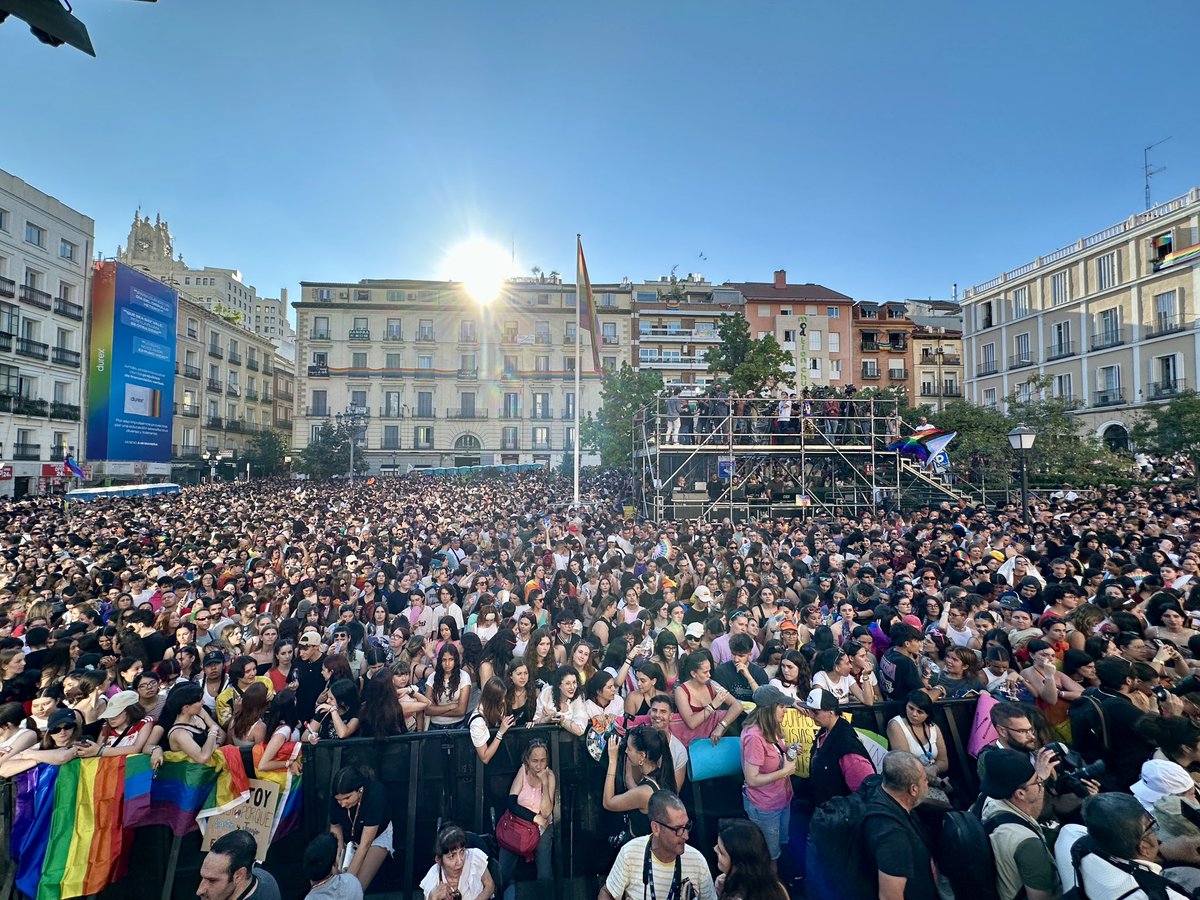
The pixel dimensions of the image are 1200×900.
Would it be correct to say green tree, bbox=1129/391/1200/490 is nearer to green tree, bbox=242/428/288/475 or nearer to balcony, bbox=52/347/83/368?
balcony, bbox=52/347/83/368

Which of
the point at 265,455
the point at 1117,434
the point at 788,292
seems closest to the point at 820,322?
the point at 788,292

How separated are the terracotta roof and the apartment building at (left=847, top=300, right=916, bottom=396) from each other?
106 inches

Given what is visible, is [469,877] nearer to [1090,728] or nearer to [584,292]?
[1090,728]

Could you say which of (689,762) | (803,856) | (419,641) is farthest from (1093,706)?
(419,641)

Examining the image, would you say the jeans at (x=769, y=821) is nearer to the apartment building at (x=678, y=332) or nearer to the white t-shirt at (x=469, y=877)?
the white t-shirt at (x=469, y=877)

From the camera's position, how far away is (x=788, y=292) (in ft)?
170

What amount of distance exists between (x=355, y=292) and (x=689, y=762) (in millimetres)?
53244

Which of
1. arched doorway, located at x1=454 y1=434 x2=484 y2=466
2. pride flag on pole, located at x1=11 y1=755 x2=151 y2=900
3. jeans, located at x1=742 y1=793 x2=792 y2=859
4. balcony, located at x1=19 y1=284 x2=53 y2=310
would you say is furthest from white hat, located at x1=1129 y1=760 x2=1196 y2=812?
arched doorway, located at x1=454 y1=434 x2=484 y2=466

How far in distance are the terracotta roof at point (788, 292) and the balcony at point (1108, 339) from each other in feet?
63.5

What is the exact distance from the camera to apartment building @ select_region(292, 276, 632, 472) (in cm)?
4991

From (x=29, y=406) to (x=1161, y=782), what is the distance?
132ft

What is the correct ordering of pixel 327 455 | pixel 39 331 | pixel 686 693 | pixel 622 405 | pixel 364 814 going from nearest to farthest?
pixel 364 814 < pixel 686 693 < pixel 39 331 < pixel 622 405 < pixel 327 455

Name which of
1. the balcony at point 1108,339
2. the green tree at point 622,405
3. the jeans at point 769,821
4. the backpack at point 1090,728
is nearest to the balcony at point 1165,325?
the balcony at point 1108,339

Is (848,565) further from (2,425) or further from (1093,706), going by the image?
(2,425)
